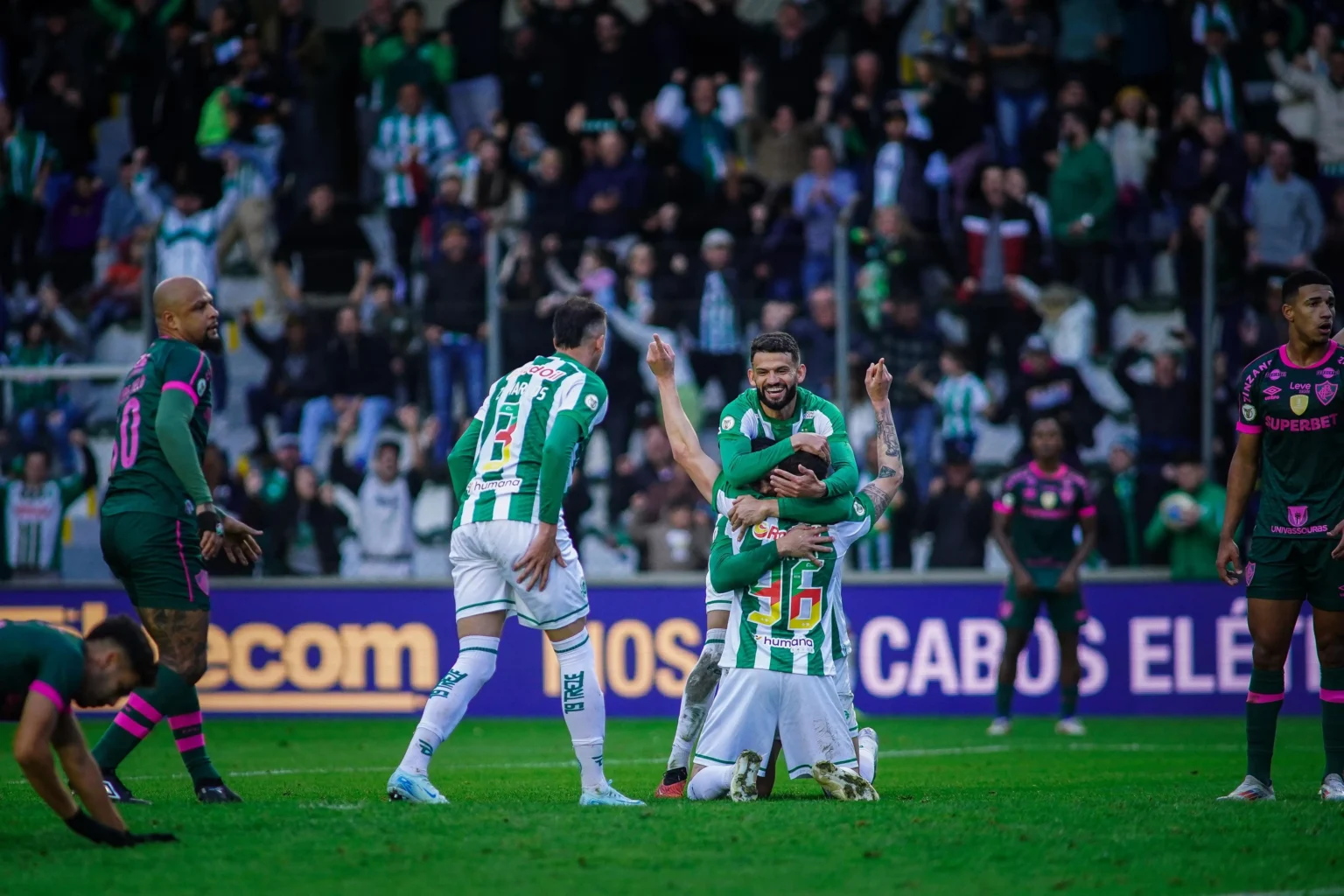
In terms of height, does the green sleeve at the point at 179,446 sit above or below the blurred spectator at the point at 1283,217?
below

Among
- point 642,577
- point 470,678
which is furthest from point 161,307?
point 642,577

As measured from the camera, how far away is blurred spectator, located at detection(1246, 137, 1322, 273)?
1725cm

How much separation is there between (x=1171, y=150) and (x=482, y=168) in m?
7.88

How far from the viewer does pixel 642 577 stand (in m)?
16.5

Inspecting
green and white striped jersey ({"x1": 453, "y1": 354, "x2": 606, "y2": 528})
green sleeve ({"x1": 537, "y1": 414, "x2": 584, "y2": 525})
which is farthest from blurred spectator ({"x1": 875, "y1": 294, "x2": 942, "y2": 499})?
green sleeve ({"x1": 537, "y1": 414, "x2": 584, "y2": 525})

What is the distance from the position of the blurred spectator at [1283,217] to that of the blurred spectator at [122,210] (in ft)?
42.4

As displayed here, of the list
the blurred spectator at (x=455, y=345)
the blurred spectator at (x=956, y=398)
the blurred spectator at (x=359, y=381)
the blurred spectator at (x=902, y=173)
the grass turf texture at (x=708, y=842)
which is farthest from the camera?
the blurred spectator at (x=902, y=173)

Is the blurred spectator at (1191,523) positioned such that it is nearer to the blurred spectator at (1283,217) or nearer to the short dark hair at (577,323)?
the blurred spectator at (1283,217)

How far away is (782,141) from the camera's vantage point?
771 inches

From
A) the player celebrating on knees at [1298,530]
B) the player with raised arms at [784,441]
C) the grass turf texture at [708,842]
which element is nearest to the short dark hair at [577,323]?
the player with raised arms at [784,441]

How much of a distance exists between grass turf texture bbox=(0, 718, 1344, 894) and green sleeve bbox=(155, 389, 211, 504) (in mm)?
1516

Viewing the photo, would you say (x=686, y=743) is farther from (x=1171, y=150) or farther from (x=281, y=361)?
(x=1171, y=150)

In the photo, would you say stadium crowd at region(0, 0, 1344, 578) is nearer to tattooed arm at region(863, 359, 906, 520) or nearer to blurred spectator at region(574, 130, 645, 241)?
blurred spectator at region(574, 130, 645, 241)

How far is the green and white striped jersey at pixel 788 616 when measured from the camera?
8.20 metres
